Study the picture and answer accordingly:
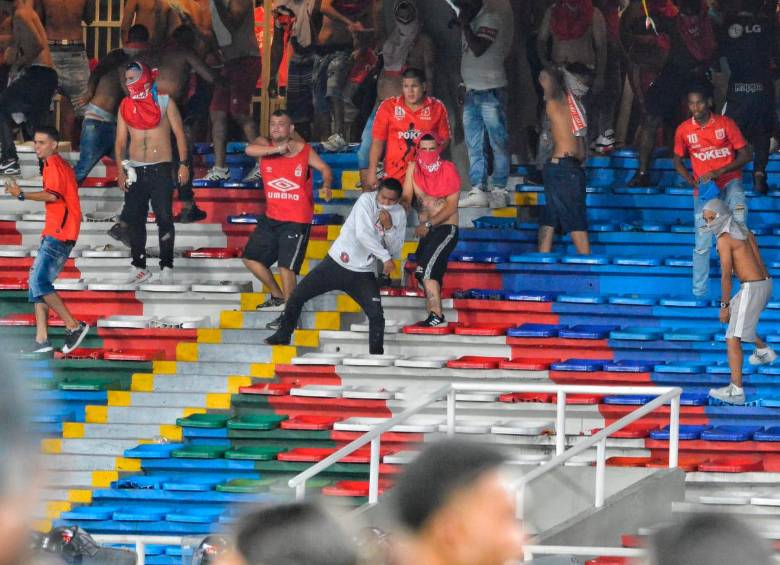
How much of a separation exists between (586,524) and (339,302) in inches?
141

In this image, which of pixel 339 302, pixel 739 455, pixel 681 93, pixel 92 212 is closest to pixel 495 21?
pixel 681 93

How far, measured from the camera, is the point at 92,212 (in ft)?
47.0

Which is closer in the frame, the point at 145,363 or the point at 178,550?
the point at 178,550

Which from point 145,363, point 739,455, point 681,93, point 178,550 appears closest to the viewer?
point 178,550

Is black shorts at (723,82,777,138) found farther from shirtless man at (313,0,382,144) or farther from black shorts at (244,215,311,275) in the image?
black shorts at (244,215,311,275)

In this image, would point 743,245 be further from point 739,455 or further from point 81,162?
point 81,162

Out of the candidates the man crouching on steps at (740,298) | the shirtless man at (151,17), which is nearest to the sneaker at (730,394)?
the man crouching on steps at (740,298)

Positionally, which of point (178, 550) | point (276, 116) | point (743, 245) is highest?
point (276, 116)

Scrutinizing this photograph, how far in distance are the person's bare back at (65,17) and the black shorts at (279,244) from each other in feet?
11.0

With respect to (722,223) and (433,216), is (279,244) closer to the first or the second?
(433,216)

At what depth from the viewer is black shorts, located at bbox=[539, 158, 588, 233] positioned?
12.9 m

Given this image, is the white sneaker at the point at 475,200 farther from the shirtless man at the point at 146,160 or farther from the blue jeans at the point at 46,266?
the blue jeans at the point at 46,266

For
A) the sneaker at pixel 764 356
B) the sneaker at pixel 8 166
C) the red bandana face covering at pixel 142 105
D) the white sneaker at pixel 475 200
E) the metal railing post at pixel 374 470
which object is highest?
the red bandana face covering at pixel 142 105

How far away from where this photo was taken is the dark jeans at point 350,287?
1183cm
